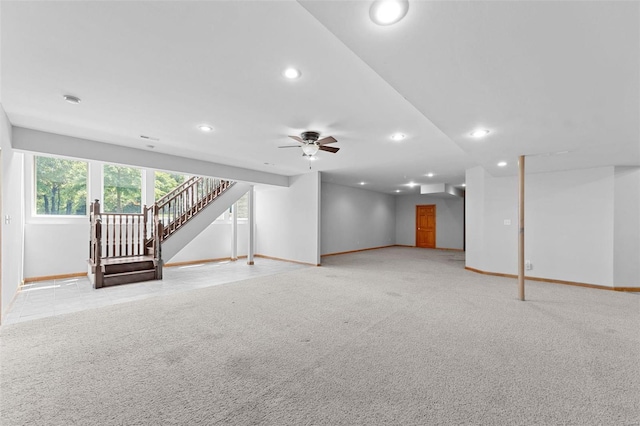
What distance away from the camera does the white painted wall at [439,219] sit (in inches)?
468

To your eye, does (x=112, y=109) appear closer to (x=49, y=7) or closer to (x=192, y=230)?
(x=49, y=7)

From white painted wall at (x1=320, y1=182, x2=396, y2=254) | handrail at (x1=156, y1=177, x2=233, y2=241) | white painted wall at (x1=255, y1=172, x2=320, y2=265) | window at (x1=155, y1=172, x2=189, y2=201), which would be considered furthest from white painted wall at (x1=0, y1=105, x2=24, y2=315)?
white painted wall at (x1=320, y1=182, x2=396, y2=254)

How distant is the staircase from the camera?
17.6 ft

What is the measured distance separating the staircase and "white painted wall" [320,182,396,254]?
344 centimetres

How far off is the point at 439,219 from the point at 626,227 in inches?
283

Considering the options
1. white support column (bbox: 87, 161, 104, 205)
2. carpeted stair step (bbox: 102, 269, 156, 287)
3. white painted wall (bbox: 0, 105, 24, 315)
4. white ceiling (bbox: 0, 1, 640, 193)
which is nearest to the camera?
white ceiling (bbox: 0, 1, 640, 193)

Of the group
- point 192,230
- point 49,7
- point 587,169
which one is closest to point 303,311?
point 49,7

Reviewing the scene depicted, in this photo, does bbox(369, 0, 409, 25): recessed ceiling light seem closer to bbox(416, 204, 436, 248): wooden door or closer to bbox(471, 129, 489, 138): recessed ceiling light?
bbox(471, 129, 489, 138): recessed ceiling light

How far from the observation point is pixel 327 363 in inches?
94.4

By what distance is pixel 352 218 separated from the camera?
35.7ft

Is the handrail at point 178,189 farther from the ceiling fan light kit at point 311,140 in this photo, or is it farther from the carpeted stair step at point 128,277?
the ceiling fan light kit at point 311,140

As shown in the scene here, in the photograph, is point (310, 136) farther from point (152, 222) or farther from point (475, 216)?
point (152, 222)

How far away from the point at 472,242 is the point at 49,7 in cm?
785

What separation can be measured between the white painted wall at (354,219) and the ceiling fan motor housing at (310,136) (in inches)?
222
